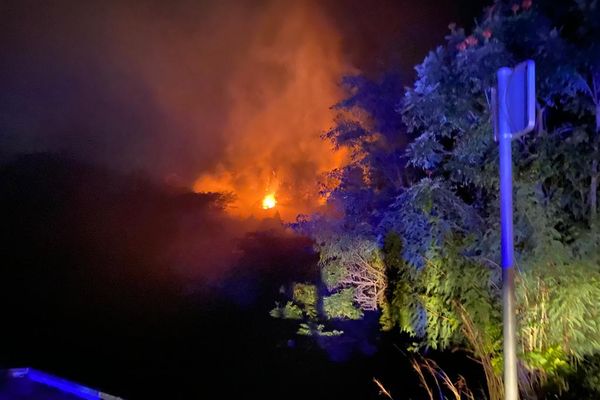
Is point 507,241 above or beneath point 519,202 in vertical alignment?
beneath

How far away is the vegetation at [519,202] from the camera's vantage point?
5633 millimetres

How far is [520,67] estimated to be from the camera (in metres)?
3.01

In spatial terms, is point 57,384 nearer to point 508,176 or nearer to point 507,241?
point 507,241

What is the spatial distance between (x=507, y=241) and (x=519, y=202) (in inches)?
129

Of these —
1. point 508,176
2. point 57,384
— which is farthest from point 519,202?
point 57,384

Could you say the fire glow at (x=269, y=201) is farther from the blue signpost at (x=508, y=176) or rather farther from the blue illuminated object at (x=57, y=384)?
the blue signpost at (x=508, y=176)

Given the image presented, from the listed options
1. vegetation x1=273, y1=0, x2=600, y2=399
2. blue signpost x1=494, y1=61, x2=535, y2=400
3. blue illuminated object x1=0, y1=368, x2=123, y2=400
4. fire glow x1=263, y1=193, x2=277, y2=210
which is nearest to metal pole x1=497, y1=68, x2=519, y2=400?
blue signpost x1=494, y1=61, x2=535, y2=400

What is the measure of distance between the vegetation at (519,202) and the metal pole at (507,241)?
193cm

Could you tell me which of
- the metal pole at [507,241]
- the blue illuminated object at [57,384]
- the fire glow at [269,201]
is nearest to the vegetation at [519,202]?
the metal pole at [507,241]

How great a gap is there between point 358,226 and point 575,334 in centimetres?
596

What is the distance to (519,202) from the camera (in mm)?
6094

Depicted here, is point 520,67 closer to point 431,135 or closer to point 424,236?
point 431,135

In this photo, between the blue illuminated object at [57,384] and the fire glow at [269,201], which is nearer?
the blue illuminated object at [57,384]

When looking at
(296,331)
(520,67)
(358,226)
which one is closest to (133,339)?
(296,331)
